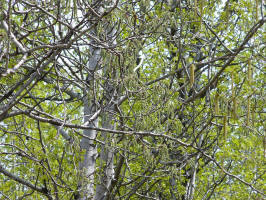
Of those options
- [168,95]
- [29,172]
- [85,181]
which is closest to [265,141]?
[168,95]

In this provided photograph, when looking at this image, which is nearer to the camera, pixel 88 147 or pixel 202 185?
pixel 88 147

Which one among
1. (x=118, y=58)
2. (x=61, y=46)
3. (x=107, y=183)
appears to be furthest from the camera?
(x=107, y=183)

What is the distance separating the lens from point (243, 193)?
951cm

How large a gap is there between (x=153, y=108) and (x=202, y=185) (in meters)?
5.89

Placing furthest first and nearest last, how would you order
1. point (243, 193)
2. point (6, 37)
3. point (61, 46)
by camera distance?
point (243, 193), point (61, 46), point (6, 37)

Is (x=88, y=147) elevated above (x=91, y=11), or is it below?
above

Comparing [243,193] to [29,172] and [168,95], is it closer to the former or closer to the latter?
[29,172]

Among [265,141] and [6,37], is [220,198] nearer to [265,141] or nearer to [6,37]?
[265,141]

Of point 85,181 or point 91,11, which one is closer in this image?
point 91,11

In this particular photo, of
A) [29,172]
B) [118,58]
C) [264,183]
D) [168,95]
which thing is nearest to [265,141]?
[168,95]

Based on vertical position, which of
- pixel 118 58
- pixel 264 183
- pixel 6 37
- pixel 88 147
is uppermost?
pixel 264 183

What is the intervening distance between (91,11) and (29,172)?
5.16 metres

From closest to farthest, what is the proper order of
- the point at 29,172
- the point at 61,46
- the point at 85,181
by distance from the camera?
1. the point at 61,46
2. the point at 85,181
3. the point at 29,172

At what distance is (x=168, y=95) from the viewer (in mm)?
4984
